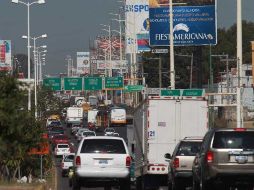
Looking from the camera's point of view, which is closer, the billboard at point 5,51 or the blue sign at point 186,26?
the blue sign at point 186,26

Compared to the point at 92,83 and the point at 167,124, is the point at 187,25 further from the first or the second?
the point at 167,124

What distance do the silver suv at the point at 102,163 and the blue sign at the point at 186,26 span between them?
41.7 meters

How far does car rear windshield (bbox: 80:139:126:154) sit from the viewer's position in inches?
1189

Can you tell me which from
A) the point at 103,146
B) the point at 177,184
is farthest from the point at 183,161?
the point at 103,146

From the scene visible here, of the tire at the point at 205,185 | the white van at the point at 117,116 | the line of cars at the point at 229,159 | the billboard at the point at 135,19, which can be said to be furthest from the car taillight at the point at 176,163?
the billboard at the point at 135,19

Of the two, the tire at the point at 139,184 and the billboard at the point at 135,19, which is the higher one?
the billboard at the point at 135,19

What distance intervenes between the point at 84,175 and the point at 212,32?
44550mm

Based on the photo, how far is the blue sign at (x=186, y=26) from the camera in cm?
7231

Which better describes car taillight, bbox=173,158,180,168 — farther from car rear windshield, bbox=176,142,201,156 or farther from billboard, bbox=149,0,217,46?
billboard, bbox=149,0,217,46

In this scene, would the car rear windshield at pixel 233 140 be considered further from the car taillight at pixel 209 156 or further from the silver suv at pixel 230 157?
the car taillight at pixel 209 156

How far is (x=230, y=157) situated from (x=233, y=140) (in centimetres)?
46

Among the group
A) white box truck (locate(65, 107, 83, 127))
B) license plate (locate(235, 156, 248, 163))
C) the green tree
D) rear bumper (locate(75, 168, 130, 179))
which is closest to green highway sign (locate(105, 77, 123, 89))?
white box truck (locate(65, 107, 83, 127))

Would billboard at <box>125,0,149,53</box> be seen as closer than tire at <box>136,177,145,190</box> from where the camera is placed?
No

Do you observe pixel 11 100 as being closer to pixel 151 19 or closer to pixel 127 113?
pixel 151 19
